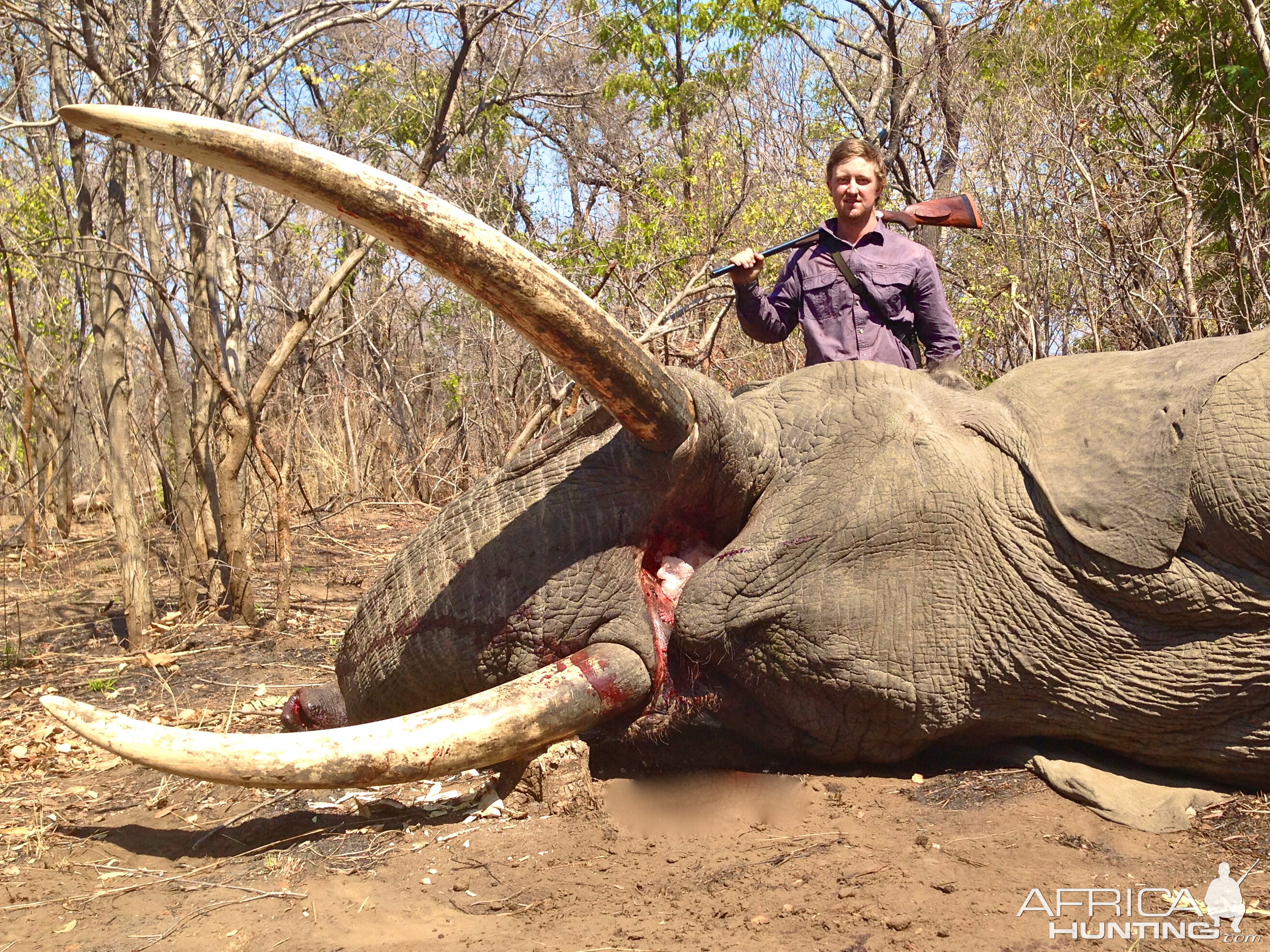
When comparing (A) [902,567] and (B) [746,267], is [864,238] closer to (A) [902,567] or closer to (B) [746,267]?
(B) [746,267]

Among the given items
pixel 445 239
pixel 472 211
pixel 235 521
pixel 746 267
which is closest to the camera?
pixel 445 239

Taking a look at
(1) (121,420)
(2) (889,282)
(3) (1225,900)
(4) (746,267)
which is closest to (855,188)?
(2) (889,282)

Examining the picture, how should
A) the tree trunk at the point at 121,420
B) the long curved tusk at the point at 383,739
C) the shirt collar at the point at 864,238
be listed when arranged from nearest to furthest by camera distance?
the long curved tusk at the point at 383,739
the shirt collar at the point at 864,238
the tree trunk at the point at 121,420

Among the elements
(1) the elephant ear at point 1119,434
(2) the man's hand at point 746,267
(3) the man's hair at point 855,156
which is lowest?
(1) the elephant ear at point 1119,434

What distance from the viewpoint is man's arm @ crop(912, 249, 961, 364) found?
166 inches

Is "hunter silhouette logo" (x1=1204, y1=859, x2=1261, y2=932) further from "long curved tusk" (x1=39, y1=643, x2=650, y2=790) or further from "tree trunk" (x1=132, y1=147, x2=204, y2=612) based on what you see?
"tree trunk" (x1=132, y1=147, x2=204, y2=612)

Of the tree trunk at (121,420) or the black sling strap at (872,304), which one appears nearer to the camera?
the black sling strap at (872,304)

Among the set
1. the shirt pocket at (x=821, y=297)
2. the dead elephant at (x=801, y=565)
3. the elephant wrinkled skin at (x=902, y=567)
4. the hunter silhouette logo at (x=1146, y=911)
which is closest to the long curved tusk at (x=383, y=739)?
the dead elephant at (x=801, y=565)

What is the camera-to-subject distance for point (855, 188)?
4.21m

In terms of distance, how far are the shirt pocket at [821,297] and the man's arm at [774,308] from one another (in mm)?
42

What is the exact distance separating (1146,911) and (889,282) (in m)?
2.50

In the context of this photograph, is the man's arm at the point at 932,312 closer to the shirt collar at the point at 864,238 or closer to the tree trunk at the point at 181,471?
the shirt collar at the point at 864,238

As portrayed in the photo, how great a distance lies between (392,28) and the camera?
987 cm

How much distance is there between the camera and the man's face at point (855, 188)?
422 cm
